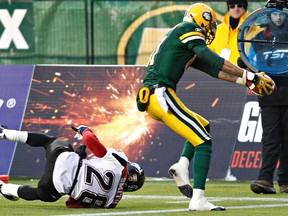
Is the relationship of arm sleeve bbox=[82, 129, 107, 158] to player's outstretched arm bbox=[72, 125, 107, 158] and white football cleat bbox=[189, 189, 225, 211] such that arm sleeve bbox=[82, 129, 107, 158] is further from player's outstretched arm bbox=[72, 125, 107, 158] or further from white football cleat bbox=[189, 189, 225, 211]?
white football cleat bbox=[189, 189, 225, 211]

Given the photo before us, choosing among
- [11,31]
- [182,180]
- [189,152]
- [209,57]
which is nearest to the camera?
[209,57]

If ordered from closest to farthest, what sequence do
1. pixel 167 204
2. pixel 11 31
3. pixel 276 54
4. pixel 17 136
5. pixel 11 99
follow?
pixel 17 136
pixel 167 204
pixel 276 54
pixel 11 99
pixel 11 31

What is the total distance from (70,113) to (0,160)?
3.68ft

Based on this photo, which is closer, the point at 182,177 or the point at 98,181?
the point at 98,181

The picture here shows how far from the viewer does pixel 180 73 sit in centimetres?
1202

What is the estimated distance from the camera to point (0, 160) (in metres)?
16.2

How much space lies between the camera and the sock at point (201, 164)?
11.5 metres

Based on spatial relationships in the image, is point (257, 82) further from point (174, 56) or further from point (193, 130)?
point (174, 56)

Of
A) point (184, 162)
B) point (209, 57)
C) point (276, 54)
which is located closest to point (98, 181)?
point (184, 162)

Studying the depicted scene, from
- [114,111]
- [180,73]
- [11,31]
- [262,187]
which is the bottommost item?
[11,31]

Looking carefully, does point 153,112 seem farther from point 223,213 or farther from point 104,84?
point 104,84

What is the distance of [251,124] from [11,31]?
636 cm

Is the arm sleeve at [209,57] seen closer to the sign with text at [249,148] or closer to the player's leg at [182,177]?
the player's leg at [182,177]

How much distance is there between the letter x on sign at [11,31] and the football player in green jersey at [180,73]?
29.0ft
